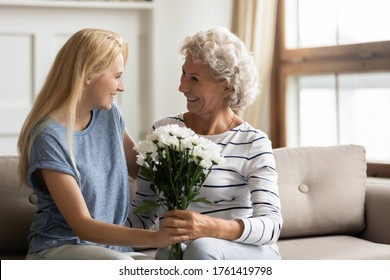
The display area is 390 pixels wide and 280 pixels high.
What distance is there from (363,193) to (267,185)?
3.07 feet

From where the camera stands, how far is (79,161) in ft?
7.19

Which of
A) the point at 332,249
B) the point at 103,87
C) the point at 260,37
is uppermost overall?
the point at 260,37

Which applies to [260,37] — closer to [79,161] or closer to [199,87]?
[199,87]

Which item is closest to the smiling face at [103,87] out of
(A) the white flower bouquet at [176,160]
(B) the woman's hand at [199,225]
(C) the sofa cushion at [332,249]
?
(A) the white flower bouquet at [176,160]

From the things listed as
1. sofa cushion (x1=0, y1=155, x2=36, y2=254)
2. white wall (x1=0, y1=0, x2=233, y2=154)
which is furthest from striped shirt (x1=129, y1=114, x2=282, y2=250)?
white wall (x1=0, y1=0, x2=233, y2=154)

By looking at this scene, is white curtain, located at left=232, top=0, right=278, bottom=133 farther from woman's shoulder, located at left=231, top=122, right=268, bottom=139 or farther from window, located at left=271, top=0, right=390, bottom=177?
woman's shoulder, located at left=231, top=122, right=268, bottom=139

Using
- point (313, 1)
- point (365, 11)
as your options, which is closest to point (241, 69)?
point (365, 11)

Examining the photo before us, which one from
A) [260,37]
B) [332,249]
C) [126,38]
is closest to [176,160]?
[332,249]

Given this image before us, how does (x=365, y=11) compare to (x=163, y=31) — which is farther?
(x=163, y=31)

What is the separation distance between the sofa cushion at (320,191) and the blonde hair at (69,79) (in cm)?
103

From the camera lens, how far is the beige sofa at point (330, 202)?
2.92 m

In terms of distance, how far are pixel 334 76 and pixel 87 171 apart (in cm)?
264

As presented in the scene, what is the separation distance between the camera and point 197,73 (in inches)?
94.8
